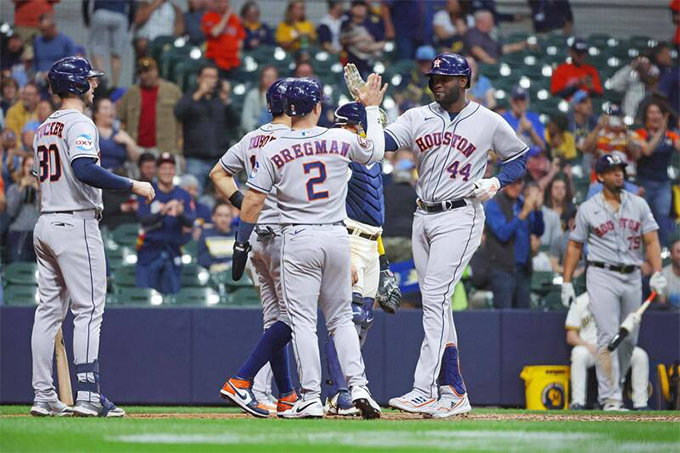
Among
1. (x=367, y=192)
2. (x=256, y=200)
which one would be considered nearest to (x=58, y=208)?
(x=256, y=200)

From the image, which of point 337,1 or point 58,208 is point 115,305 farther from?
point 337,1

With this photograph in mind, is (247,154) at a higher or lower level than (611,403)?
higher

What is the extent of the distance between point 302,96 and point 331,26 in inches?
377

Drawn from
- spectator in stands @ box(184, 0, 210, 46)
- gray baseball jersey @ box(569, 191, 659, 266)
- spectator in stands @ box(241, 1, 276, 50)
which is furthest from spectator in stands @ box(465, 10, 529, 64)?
gray baseball jersey @ box(569, 191, 659, 266)

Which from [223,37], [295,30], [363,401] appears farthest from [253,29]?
[363,401]

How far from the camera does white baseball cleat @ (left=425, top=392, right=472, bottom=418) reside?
7418mm

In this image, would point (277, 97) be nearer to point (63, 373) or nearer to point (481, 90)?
point (63, 373)

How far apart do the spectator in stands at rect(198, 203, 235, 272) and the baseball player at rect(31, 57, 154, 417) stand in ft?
13.7

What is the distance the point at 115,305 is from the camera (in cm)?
1052

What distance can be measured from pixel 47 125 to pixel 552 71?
1039 centimetres

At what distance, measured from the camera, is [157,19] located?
51.0ft

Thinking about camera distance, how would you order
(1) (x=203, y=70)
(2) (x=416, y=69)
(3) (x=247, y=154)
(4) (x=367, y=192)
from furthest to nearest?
(2) (x=416, y=69) < (1) (x=203, y=70) < (4) (x=367, y=192) < (3) (x=247, y=154)

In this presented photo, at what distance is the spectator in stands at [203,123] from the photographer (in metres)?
13.5

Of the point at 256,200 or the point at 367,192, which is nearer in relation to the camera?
the point at 256,200
